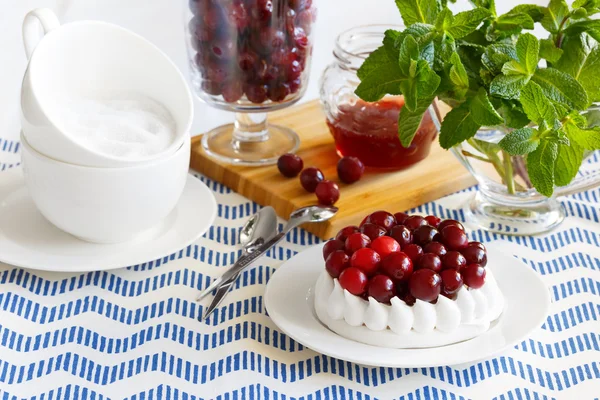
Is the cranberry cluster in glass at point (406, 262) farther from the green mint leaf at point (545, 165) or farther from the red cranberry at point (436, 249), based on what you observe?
the green mint leaf at point (545, 165)

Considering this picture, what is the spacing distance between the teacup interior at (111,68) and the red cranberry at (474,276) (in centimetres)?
40

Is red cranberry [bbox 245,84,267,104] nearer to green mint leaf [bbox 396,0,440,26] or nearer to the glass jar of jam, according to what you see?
the glass jar of jam

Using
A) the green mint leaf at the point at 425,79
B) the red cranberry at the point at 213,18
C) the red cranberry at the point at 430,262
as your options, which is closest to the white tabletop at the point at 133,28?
the red cranberry at the point at 213,18

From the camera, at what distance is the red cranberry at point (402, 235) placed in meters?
0.94

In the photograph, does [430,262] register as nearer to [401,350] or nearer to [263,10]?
[401,350]

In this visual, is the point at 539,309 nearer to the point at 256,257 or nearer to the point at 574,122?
the point at 574,122

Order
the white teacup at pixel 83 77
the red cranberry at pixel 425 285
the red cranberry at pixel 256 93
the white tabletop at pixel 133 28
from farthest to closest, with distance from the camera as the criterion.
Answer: the white tabletop at pixel 133 28 → the red cranberry at pixel 256 93 → the white teacup at pixel 83 77 → the red cranberry at pixel 425 285

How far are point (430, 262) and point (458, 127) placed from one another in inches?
8.6

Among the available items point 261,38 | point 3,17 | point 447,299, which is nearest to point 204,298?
point 447,299

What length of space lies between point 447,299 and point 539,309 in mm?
139

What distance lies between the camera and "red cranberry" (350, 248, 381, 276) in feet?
2.91

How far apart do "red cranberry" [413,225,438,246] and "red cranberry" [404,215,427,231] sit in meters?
0.02

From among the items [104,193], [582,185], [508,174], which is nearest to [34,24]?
[104,193]

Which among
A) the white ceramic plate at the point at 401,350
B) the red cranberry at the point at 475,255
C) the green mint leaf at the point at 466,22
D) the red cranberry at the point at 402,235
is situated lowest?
the white ceramic plate at the point at 401,350
